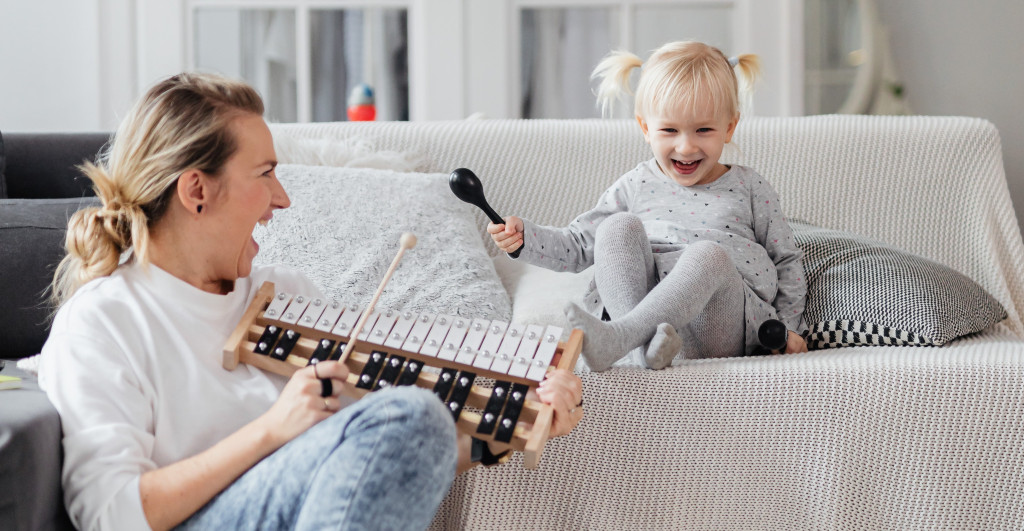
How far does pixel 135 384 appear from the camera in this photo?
854 mm

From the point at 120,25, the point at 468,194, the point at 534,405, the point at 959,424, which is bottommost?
the point at 959,424

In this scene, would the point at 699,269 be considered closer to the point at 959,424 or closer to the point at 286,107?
the point at 959,424

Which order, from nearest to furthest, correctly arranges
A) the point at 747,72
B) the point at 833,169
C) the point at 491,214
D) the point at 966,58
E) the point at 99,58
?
the point at 491,214 < the point at 747,72 < the point at 833,169 < the point at 99,58 < the point at 966,58

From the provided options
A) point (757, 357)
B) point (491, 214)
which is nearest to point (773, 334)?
point (757, 357)

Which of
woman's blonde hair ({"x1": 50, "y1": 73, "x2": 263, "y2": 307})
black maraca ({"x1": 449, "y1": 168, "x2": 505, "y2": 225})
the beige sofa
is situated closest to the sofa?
the beige sofa

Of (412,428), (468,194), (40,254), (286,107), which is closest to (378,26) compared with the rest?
(286,107)

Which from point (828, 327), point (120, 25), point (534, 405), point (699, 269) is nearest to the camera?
point (534, 405)

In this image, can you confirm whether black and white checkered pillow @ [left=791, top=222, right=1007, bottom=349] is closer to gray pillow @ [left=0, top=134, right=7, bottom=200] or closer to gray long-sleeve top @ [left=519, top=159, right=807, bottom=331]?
gray long-sleeve top @ [left=519, top=159, right=807, bottom=331]

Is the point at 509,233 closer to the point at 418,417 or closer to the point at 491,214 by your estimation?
the point at 491,214

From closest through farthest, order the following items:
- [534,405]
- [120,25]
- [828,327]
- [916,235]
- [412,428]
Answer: [412,428] < [534,405] < [828,327] < [916,235] < [120,25]

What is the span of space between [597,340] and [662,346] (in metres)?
0.10

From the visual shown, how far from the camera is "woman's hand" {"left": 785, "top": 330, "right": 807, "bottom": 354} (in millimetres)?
1337

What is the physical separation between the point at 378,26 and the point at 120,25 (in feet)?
2.23

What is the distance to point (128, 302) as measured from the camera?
2.96 feet
